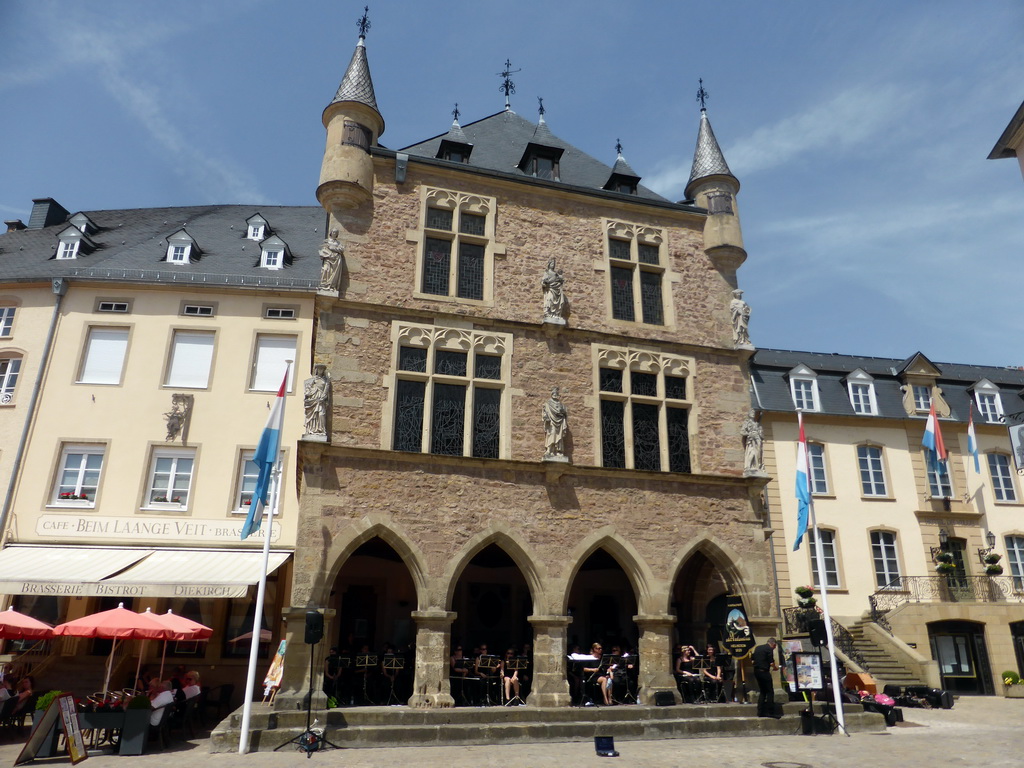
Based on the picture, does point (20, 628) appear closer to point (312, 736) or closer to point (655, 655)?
point (312, 736)

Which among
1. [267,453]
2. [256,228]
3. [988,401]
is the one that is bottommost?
[267,453]

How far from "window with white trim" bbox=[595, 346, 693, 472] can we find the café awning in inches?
286

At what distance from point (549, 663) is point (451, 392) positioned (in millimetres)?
5254

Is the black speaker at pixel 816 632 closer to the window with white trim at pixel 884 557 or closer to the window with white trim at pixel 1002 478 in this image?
the window with white trim at pixel 884 557

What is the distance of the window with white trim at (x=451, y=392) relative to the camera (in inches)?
555

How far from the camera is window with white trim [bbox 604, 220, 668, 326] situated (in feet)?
54.0

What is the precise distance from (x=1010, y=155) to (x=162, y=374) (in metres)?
18.8

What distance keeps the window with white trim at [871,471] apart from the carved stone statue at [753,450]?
995cm

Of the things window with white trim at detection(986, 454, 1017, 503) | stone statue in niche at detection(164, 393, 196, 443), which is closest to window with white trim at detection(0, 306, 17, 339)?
stone statue in niche at detection(164, 393, 196, 443)

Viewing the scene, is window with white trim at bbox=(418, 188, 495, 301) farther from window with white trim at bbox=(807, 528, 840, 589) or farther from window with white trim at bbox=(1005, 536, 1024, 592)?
window with white trim at bbox=(1005, 536, 1024, 592)

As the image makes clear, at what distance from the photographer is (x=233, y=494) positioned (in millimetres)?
18156

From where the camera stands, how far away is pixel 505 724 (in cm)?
1166

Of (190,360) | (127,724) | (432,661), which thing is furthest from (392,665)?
(190,360)

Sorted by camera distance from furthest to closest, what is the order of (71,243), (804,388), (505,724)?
(804,388), (71,243), (505,724)
